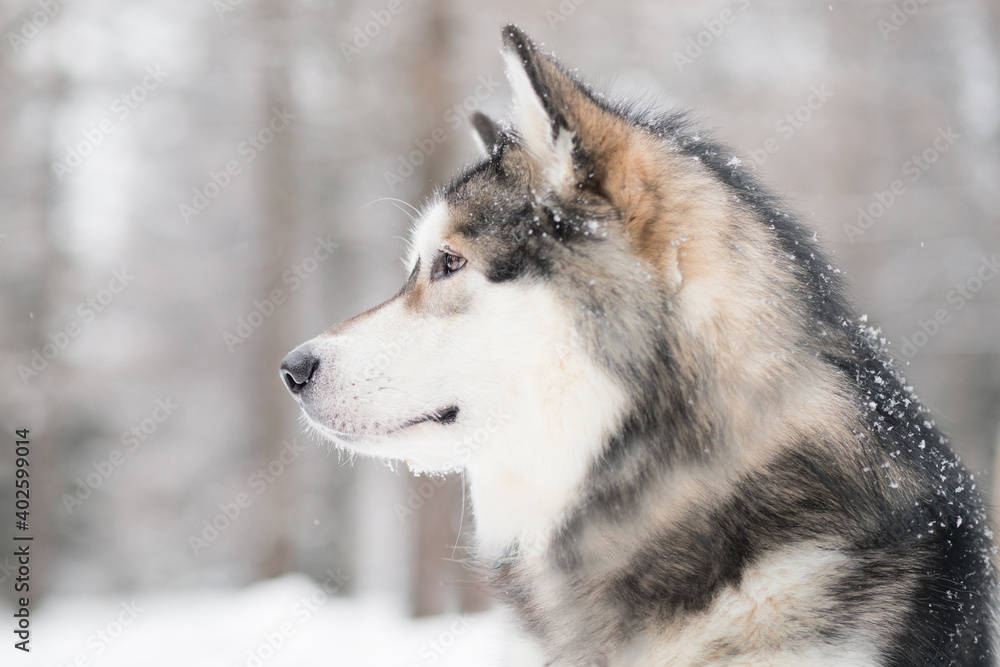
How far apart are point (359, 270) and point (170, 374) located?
6.15 meters

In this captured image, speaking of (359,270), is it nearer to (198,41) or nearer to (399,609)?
(198,41)

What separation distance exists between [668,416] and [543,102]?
92cm

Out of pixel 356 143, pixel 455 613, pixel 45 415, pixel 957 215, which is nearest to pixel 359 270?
pixel 356 143

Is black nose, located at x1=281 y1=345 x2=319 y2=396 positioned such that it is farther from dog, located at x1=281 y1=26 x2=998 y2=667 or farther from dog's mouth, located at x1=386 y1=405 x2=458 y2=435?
dog's mouth, located at x1=386 y1=405 x2=458 y2=435

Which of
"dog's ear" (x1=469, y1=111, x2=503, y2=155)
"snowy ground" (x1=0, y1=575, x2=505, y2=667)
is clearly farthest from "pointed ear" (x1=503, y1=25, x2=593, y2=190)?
"snowy ground" (x1=0, y1=575, x2=505, y2=667)

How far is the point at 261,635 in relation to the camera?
475 centimetres

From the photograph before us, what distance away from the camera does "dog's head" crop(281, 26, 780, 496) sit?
190 cm

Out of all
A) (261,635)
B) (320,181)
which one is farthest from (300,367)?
(320,181)

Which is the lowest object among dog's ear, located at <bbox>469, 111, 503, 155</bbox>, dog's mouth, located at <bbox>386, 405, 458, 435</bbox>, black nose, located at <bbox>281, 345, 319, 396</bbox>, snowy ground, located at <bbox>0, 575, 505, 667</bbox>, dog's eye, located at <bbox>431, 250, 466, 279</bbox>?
snowy ground, located at <bbox>0, 575, 505, 667</bbox>

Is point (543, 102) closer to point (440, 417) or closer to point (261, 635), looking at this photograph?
point (440, 417)

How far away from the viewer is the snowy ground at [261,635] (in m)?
4.29

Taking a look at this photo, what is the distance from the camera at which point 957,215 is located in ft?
36.3

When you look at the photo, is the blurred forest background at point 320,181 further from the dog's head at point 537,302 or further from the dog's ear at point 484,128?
the dog's head at point 537,302

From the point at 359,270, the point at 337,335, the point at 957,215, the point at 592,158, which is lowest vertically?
the point at 359,270
